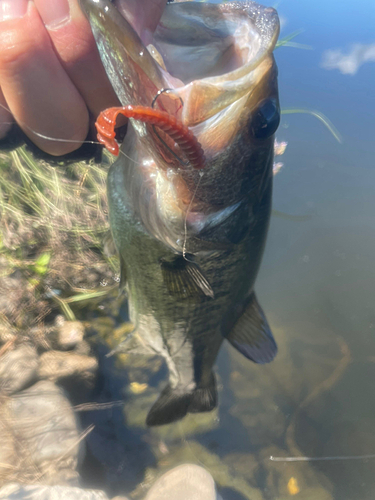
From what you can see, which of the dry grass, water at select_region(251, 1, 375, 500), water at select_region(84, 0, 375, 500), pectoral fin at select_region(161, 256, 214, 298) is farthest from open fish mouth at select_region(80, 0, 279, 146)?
water at select_region(251, 1, 375, 500)

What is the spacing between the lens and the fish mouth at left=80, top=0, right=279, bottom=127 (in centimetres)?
67

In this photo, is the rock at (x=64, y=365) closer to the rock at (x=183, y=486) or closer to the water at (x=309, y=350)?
the water at (x=309, y=350)

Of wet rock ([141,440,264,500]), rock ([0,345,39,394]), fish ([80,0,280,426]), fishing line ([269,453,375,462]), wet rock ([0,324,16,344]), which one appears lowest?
fishing line ([269,453,375,462])

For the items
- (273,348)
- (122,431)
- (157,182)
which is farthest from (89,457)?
(157,182)

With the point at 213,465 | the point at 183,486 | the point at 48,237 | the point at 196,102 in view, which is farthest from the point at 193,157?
the point at 213,465

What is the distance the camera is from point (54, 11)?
0.76 m

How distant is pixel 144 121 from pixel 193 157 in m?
0.19

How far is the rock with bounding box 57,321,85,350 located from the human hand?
184 cm

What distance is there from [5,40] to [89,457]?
259 centimetres

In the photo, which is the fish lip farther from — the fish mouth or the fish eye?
the fish eye

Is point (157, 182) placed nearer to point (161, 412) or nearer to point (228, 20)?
point (228, 20)

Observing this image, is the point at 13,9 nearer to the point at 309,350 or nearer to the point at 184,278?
the point at 184,278

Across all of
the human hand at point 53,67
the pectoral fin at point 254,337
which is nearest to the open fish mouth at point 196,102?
the human hand at point 53,67

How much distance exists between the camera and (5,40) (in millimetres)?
756
